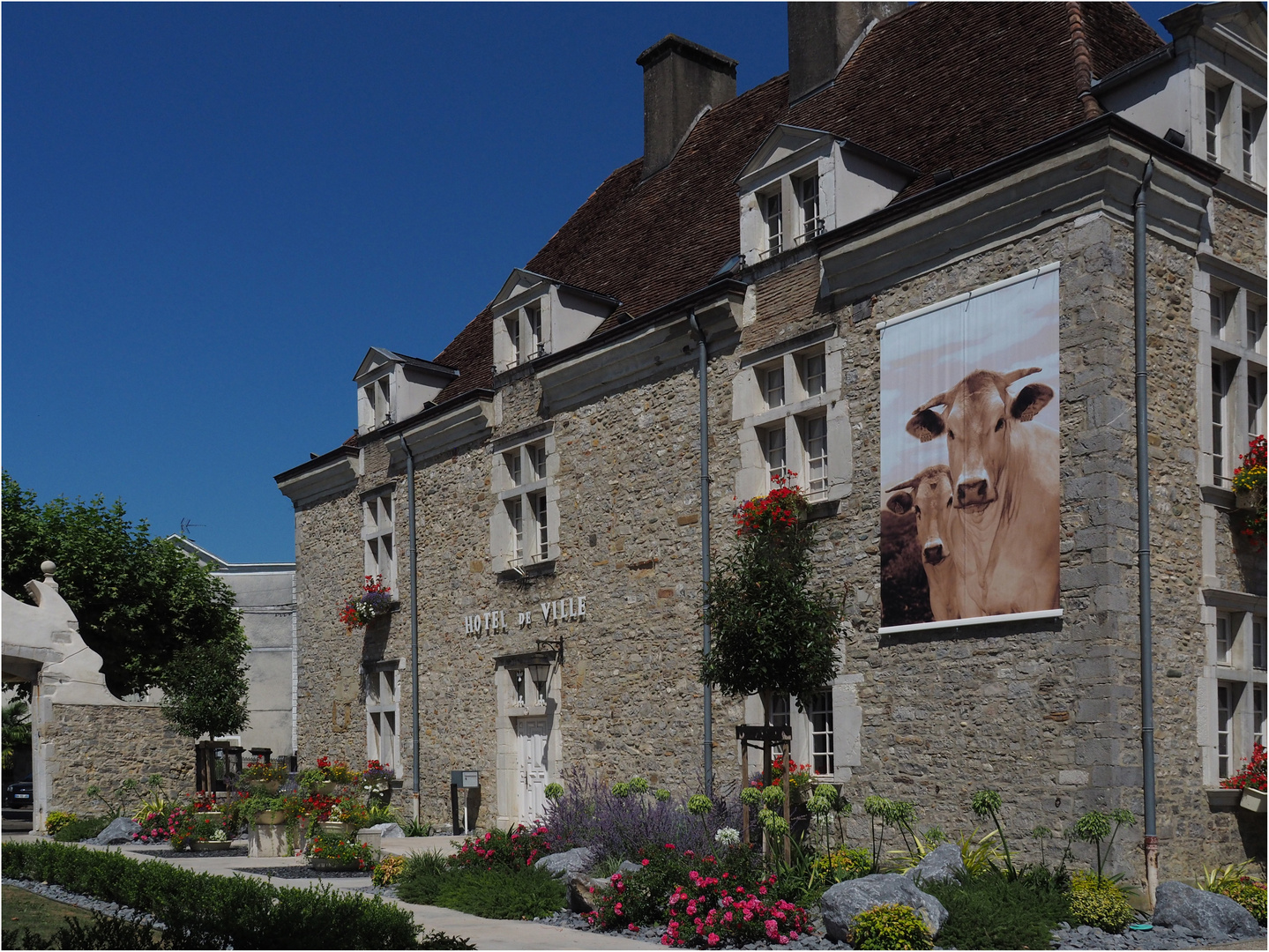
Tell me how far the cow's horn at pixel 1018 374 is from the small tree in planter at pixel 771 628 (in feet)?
8.41

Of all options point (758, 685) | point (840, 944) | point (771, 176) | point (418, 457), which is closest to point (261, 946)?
point (840, 944)

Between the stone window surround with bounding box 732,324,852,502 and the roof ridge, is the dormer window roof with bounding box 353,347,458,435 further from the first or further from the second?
the roof ridge

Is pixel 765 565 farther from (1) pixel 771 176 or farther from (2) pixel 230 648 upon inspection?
(2) pixel 230 648

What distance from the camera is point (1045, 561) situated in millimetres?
11766

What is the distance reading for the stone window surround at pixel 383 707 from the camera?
2105cm

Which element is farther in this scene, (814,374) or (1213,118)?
(814,374)

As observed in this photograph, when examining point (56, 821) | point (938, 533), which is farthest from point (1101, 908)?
point (56, 821)

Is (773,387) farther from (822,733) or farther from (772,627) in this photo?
(822,733)

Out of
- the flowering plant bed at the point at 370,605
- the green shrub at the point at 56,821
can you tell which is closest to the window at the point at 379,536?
the flowering plant bed at the point at 370,605

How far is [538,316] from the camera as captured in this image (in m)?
19.2

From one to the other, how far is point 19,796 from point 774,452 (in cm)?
2886

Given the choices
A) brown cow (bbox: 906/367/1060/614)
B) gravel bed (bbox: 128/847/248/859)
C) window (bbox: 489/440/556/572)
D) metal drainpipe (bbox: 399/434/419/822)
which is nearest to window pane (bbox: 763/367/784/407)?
brown cow (bbox: 906/367/1060/614)

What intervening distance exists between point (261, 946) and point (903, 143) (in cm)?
1065

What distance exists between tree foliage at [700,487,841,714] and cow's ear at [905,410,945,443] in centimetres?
153
